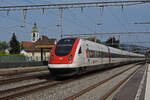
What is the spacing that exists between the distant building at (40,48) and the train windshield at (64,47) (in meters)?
16.8

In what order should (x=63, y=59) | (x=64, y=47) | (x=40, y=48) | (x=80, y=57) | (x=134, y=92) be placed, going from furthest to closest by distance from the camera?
1. (x=40, y=48)
2. (x=80, y=57)
3. (x=64, y=47)
4. (x=63, y=59)
5. (x=134, y=92)

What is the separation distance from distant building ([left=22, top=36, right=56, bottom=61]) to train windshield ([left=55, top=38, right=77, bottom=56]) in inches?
661

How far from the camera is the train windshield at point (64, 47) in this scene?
51.8 feet

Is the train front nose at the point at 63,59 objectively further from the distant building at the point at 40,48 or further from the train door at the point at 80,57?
the distant building at the point at 40,48

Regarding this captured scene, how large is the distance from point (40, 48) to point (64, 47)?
2070 cm

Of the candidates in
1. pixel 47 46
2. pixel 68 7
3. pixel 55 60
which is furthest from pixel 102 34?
pixel 55 60

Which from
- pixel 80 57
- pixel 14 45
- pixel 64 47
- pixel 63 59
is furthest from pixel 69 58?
pixel 14 45

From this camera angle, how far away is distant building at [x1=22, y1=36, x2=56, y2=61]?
112 feet

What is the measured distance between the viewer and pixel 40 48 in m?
36.4

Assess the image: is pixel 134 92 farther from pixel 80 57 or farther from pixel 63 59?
pixel 80 57

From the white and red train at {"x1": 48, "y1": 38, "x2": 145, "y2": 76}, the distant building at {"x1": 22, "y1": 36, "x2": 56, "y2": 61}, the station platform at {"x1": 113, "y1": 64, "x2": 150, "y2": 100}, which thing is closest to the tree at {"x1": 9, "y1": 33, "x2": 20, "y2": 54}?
the distant building at {"x1": 22, "y1": 36, "x2": 56, "y2": 61}

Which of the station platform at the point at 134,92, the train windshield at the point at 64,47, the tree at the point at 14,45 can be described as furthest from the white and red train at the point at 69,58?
the tree at the point at 14,45

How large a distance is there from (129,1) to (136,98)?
13966mm

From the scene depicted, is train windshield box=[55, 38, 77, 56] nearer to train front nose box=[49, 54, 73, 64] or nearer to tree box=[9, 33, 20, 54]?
train front nose box=[49, 54, 73, 64]
